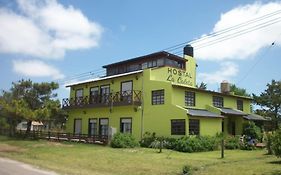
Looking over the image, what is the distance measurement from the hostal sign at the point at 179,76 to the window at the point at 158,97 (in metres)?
3.31

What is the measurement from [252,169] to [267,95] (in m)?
42.7

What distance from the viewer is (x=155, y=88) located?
3516 cm

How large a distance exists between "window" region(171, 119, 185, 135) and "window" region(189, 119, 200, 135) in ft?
2.15

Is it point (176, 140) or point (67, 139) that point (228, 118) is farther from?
point (67, 139)

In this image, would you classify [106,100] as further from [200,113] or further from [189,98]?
[200,113]

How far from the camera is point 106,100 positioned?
130 ft

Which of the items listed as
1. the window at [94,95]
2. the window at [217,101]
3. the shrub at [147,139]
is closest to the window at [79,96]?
the window at [94,95]

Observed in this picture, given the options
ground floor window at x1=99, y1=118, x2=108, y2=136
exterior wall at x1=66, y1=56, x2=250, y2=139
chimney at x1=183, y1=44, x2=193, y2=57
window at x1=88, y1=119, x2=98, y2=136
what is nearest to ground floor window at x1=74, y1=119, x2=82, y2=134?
exterior wall at x1=66, y1=56, x2=250, y2=139

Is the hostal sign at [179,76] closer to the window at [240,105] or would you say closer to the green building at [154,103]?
the green building at [154,103]

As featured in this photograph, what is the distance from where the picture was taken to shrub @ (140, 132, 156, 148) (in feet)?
109

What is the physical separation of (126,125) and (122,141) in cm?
610

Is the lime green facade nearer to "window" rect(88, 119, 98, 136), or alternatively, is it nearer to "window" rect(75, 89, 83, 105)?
"window" rect(88, 119, 98, 136)

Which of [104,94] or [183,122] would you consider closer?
[183,122]

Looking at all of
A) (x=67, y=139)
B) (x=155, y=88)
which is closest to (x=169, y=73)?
(x=155, y=88)
